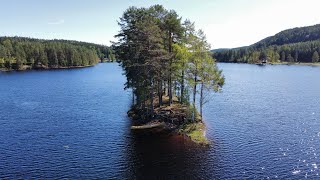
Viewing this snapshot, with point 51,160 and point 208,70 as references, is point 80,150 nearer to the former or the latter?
point 51,160

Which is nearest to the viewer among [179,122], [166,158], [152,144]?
[166,158]

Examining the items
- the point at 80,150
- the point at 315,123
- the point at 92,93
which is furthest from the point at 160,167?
the point at 92,93

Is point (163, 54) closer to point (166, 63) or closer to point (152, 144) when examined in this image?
point (166, 63)

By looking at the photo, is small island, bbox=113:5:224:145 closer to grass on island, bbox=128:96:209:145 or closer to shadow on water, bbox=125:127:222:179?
grass on island, bbox=128:96:209:145

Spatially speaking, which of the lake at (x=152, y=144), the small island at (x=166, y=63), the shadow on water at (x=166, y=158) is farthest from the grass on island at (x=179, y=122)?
the shadow on water at (x=166, y=158)

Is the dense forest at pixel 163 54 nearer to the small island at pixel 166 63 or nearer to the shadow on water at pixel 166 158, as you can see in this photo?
the small island at pixel 166 63

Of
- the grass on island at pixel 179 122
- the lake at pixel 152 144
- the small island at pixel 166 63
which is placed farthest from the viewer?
the small island at pixel 166 63

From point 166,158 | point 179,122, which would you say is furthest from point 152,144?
point 179,122
